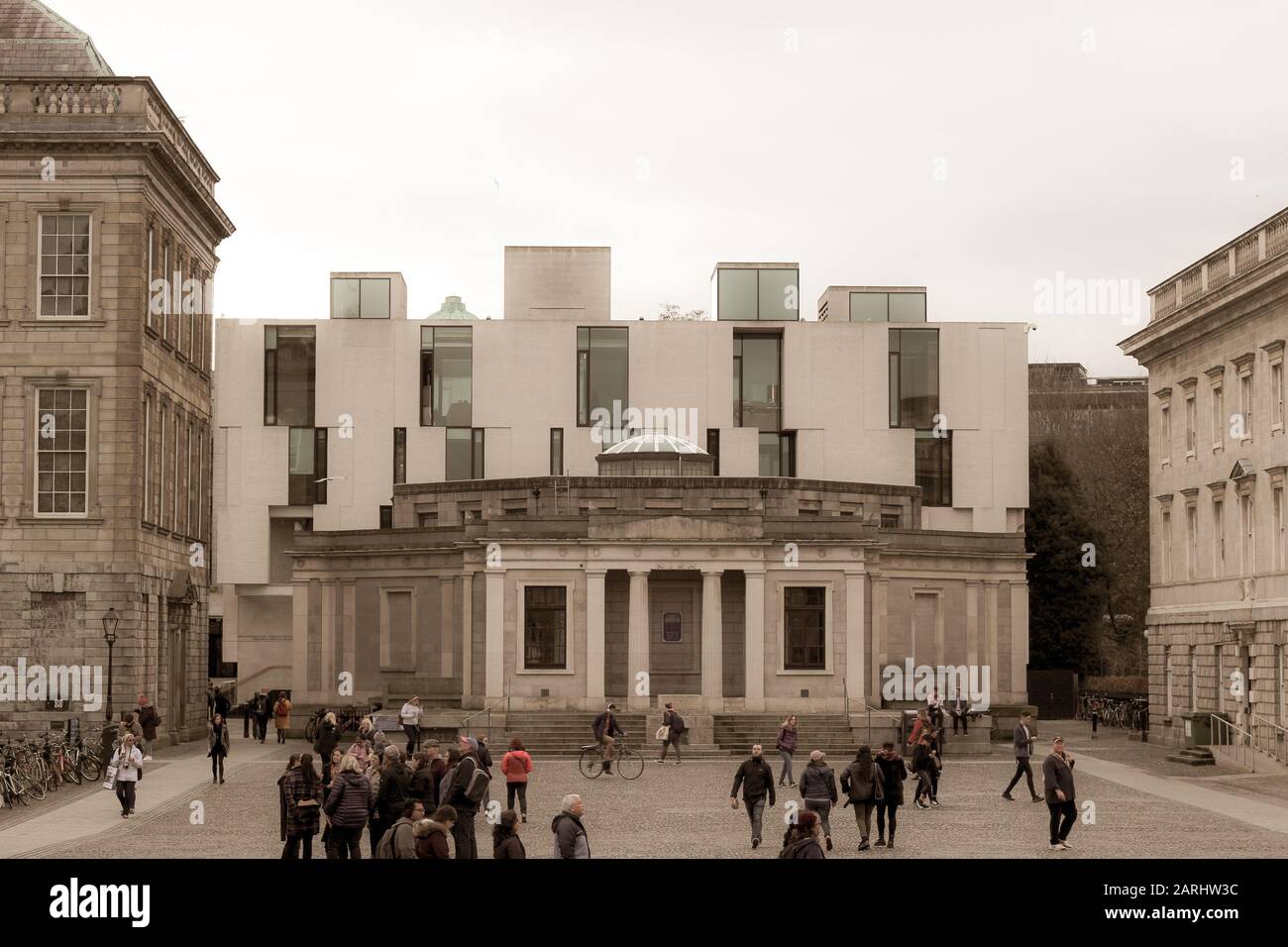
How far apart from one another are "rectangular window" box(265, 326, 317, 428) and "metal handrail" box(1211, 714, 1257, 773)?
1600 inches

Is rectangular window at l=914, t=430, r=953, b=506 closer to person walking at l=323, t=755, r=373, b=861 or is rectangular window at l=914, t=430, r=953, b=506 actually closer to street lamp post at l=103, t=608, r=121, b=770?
street lamp post at l=103, t=608, r=121, b=770

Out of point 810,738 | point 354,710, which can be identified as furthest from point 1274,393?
point 354,710

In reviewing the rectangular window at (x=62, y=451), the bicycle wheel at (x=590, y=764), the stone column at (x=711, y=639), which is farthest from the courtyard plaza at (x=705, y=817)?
the rectangular window at (x=62, y=451)

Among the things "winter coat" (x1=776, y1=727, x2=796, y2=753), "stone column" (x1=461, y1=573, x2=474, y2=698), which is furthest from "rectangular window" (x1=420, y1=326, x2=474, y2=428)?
"winter coat" (x1=776, y1=727, x2=796, y2=753)

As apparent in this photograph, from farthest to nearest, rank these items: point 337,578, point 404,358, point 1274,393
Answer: point 404,358 → point 337,578 → point 1274,393

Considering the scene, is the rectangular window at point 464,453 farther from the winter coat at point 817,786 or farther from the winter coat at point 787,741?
the winter coat at point 817,786

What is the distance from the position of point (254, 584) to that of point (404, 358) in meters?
11.3

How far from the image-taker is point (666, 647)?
55750 mm

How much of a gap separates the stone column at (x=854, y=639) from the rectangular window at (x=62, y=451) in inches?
830

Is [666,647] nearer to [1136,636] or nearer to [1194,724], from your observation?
[1194,724]

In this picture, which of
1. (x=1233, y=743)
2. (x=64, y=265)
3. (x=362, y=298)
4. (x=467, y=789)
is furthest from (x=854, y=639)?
(x=362, y=298)

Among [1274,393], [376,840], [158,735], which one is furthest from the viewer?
[158,735]

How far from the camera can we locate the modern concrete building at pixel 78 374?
162ft

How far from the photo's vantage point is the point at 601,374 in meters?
78.1
